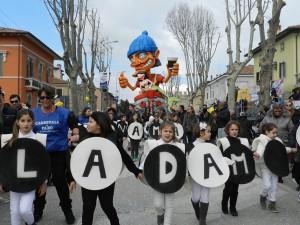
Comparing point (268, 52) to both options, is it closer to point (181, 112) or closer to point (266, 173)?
point (181, 112)

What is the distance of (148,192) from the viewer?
27.7 ft

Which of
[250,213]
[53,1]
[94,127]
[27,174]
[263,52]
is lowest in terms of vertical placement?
[250,213]

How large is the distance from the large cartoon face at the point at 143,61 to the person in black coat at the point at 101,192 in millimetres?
18253

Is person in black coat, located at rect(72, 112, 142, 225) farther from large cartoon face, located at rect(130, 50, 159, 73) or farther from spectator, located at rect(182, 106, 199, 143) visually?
large cartoon face, located at rect(130, 50, 159, 73)

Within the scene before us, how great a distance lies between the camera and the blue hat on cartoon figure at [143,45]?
23.5 m

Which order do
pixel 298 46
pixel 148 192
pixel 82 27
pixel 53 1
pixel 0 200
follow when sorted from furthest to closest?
pixel 298 46 → pixel 82 27 → pixel 53 1 → pixel 148 192 → pixel 0 200

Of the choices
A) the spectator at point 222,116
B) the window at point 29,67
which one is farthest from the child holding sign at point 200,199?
the window at point 29,67

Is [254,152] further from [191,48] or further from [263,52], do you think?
[191,48]

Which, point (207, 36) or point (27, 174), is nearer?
point (27, 174)

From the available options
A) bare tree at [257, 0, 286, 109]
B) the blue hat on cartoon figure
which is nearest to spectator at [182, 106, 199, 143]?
bare tree at [257, 0, 286, 109]

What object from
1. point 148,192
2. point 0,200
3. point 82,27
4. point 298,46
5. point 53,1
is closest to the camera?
point 0,200

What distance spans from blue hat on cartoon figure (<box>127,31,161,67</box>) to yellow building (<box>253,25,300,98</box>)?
1741 centimetres

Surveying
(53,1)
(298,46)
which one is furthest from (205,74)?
(53,1)

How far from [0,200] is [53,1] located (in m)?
18.3
